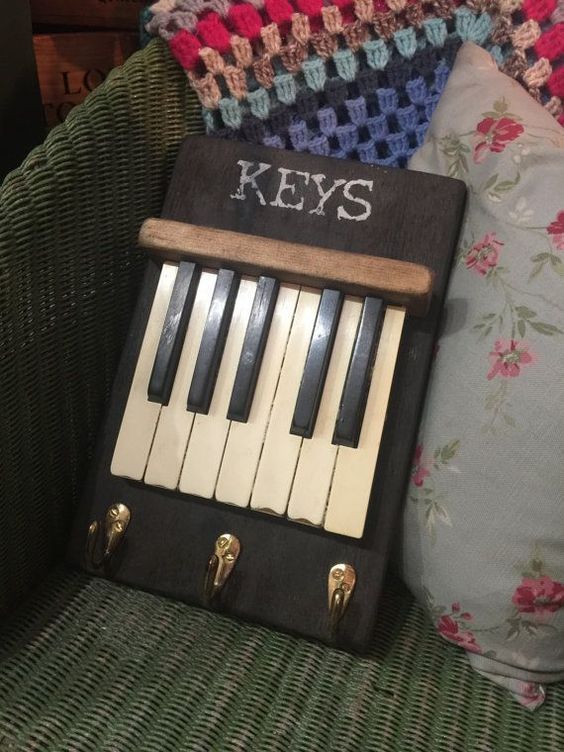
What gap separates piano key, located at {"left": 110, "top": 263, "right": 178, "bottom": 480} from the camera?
858 mm

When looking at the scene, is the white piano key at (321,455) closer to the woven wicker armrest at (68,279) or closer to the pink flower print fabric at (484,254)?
the pink flower print fabric at (484,254)

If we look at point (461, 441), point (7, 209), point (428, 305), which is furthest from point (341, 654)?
point (7, 209)

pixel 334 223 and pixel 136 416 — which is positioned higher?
pixel 334 223

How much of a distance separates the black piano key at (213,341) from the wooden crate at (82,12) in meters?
0.51

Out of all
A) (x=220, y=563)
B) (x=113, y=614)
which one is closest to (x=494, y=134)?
(x=220, y=563)

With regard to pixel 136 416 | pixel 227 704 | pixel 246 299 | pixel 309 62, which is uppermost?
pixel 309 62

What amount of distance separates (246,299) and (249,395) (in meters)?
0.12

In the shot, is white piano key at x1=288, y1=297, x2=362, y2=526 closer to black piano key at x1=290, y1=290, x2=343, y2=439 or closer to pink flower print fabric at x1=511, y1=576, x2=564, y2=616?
black piano key at x1=290, y1=290, x2=343, y2=439

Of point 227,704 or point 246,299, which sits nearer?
point 227,704

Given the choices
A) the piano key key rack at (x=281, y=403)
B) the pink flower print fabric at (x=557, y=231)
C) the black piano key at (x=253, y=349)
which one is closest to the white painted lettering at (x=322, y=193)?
the piano key key rack at (x=281, y=403)

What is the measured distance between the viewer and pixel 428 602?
824mm

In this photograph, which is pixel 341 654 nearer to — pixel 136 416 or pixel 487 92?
pixel 136 416

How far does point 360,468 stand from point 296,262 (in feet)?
0.78

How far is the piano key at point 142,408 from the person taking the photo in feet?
2.82
